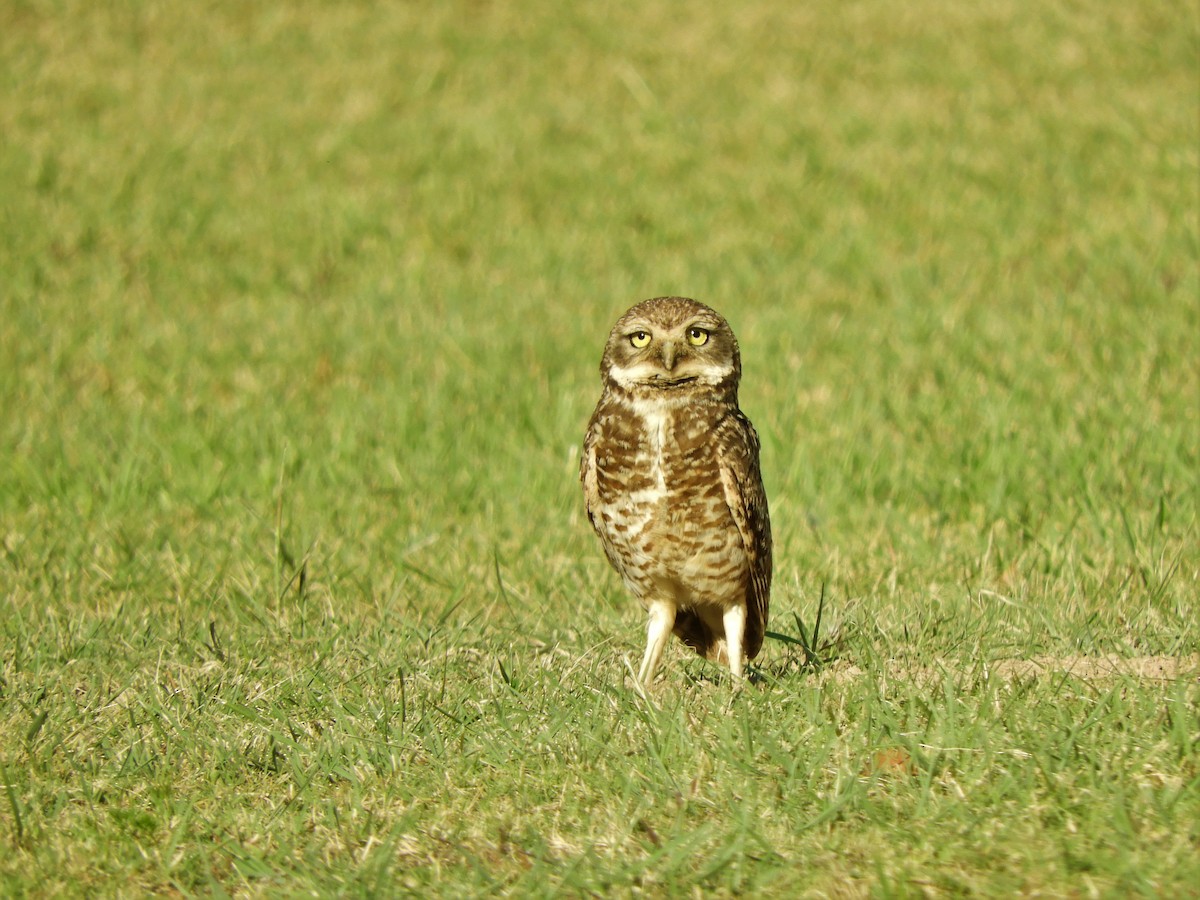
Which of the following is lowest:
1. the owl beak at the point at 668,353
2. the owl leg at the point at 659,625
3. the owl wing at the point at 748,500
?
the owl leg at the point at 659,625

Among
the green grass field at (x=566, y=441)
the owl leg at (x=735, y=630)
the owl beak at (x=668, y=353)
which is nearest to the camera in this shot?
the green grass field at (x=566, y=441)

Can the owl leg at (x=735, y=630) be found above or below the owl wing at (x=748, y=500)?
below

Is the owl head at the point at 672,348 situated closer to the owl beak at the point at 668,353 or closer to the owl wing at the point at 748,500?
the owl beak at the point at 668,353

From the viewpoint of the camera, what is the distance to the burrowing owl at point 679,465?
14.9 feet

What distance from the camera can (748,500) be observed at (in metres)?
4.57

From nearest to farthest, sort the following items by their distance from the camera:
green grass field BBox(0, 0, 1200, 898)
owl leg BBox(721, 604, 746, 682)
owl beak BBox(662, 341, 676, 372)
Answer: green grass field BBox(0, 0, 1200, 898) → owl beak BBox(662, 341, 676, 372) → owl leg BBox(721, 604, 746, 682)

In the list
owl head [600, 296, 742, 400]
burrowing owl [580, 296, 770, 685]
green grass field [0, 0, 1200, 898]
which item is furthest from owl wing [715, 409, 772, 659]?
green grass field [0, 0, 1200, 898]

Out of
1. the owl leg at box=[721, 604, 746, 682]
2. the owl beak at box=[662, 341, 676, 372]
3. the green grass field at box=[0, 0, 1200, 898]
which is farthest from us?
the owl leg at box=[721, 604, 746, 682]

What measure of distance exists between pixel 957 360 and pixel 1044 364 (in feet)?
1.50

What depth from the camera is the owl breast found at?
4531 millimetres

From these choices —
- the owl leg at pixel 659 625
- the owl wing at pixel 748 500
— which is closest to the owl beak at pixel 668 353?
the owl wing at pixel 748 500

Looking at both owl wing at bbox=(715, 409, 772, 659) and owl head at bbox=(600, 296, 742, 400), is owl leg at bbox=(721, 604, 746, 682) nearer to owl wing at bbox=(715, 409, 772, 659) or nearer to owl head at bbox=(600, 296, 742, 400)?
owl wing at bbox=(715, 409, 772, 659)

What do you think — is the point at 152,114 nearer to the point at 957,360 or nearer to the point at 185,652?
the point at 957,360

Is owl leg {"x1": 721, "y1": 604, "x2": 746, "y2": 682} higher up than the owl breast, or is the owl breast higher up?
the owl breast
